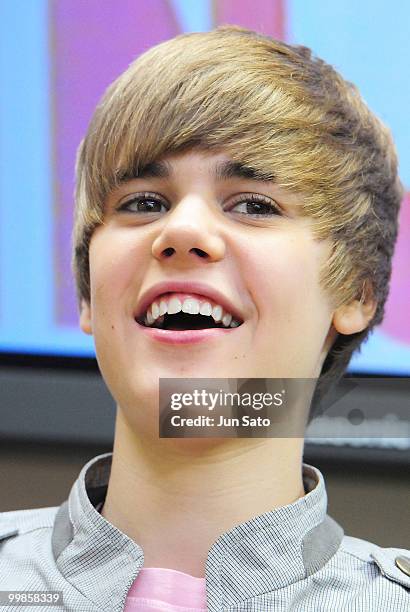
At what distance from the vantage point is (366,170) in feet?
2.54

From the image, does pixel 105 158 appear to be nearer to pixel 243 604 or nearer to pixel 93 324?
pixel 93 324

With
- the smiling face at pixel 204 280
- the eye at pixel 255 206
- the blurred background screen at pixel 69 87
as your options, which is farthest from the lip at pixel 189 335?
the blurred background screen at pixel 69 87

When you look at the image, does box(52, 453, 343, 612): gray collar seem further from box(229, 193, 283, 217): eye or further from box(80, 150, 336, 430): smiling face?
box(229, 193, 283, 217): eye

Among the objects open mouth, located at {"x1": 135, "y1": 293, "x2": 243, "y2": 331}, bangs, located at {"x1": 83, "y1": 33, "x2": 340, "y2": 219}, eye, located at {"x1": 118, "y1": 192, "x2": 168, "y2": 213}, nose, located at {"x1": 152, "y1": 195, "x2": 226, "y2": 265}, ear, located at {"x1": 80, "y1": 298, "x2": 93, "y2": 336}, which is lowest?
ear, located at {"x1": 80, "y1": 298, "x2": 93, "y2": 336}

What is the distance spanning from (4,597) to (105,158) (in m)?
0.39

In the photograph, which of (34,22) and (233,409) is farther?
(34,22)

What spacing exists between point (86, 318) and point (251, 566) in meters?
0.29

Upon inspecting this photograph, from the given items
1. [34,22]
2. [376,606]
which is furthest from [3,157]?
[376,606]

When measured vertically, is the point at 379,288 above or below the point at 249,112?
below

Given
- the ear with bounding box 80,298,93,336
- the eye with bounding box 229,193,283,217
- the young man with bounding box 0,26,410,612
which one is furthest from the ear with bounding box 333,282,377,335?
the ear with bounding box 80,298,93,336

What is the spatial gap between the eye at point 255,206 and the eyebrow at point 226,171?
0.02 metres

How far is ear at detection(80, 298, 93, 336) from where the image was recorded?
0.80m

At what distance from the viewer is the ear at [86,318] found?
0.80 meters

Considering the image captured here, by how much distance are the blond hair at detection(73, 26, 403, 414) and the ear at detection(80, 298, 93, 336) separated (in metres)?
0.02
